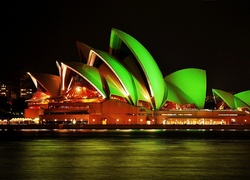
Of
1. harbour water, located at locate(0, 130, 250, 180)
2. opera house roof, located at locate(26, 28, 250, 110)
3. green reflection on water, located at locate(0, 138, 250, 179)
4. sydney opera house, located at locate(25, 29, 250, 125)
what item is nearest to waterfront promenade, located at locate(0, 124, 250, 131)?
sydney opera house, located at locate(25, 29, 250, 125)

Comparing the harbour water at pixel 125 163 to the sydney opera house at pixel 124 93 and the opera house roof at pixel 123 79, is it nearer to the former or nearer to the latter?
the opera house roof at pixel 123 79

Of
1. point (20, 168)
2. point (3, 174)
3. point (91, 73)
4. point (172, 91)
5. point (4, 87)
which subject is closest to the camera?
point (3, 174)

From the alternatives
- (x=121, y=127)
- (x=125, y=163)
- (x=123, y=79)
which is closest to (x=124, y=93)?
(x=123, y=79)

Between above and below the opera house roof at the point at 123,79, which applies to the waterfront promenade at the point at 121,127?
below

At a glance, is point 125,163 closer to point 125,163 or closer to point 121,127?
point 125,163

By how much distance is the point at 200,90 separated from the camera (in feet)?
253

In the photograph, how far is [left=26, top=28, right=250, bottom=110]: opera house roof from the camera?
69.4 m

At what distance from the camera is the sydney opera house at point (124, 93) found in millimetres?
70125

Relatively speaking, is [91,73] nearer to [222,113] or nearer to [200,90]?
[200,90]

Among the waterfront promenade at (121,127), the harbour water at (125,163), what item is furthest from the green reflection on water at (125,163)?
the waterfront promenade at (121,127)

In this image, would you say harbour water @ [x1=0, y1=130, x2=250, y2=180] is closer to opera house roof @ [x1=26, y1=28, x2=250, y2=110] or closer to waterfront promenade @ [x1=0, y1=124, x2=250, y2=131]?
opera house roof @ [x1=26, y1=28, x2=250, y2=110]

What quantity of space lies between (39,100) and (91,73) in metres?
12.9

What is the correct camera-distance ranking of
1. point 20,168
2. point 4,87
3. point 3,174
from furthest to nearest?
1. point 4,87
2. point 20,168
3. point 3,174

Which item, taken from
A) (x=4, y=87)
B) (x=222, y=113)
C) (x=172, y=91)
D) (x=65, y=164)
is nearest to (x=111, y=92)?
(x=172, y=91)
